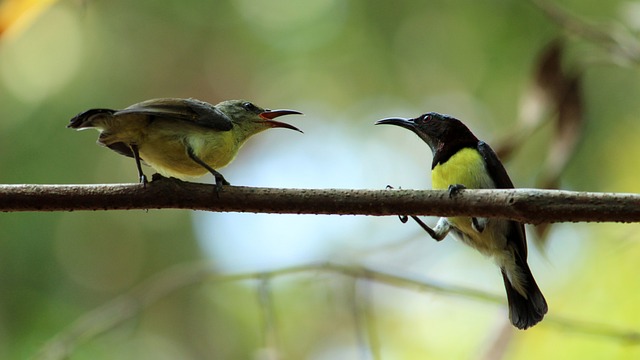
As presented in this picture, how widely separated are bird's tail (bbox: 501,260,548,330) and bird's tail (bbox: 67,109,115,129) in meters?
2.03

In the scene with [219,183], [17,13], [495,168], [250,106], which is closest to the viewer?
[219,183]

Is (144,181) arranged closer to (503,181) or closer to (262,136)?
(503,181)

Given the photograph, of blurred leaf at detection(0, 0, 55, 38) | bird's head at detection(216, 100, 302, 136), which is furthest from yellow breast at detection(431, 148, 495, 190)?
blurred leaf at detection(0, 0, 55, 38)

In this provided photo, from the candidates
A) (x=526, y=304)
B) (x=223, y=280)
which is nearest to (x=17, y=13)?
(x=223, y=280)

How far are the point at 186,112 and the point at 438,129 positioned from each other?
4.46ft

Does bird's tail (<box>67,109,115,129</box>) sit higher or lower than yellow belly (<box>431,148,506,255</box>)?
higher

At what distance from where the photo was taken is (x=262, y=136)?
952 centimetres

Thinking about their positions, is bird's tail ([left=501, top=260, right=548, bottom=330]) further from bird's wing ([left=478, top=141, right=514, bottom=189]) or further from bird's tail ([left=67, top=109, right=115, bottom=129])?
bird's tail ([left=67, top=109, right=115, bottom=129])

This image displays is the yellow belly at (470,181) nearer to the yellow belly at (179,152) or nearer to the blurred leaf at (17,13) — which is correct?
the yellow belly at (179,152)

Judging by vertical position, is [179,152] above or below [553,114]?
below

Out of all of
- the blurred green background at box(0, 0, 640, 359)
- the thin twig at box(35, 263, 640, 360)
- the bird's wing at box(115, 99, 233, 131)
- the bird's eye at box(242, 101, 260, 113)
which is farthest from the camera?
the blurred green background at box(0, 0, 640, 359)

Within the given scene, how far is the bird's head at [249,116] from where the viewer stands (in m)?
3.96

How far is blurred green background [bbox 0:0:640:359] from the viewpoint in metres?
7.36

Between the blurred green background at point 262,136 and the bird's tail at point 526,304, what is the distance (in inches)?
90.9
